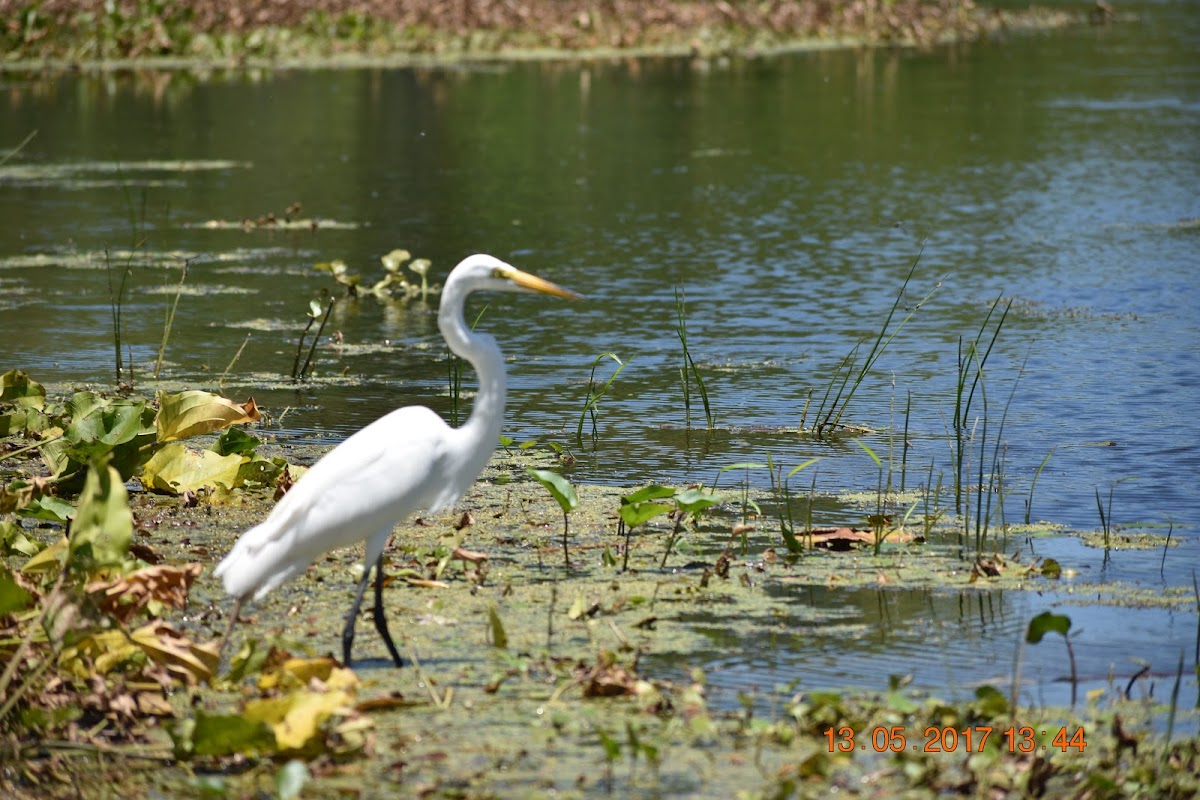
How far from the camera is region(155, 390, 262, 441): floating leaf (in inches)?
240

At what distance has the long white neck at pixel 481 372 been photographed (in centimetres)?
455

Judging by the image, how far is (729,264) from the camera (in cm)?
1120

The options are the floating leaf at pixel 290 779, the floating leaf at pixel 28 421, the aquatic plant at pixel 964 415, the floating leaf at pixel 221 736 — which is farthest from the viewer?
the floating leaf at pixel 28 421

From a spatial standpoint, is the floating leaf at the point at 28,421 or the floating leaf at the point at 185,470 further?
the floating leaf at the point at 28,421

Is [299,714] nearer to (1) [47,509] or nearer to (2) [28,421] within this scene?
(1) [47,509]

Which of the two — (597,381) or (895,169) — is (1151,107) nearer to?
(895,169)

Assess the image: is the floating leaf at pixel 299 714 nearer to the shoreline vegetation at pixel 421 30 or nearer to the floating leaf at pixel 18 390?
the floating leaf at pixel 18 390

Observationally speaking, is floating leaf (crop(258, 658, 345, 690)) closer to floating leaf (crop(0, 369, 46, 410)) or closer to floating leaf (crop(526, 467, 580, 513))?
floating leaf (crop(526, 467, 580, 513))

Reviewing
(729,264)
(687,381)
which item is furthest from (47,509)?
(729,264)

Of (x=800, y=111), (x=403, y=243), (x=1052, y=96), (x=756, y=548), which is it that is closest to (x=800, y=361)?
→ (x=756, y=548)

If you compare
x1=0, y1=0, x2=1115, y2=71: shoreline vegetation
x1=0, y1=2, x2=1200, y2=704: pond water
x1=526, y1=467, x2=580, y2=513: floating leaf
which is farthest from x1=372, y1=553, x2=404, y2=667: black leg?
x1=0, y1=0, x2=1115, y2=71: shoreline vegetation

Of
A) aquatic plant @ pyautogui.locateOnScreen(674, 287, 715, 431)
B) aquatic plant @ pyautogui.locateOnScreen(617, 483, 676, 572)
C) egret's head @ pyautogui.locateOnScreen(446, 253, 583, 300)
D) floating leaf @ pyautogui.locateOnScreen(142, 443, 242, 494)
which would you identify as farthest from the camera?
aquatic plant @ pyautogui.locateOnScreen(674, 287, 715, 431)
